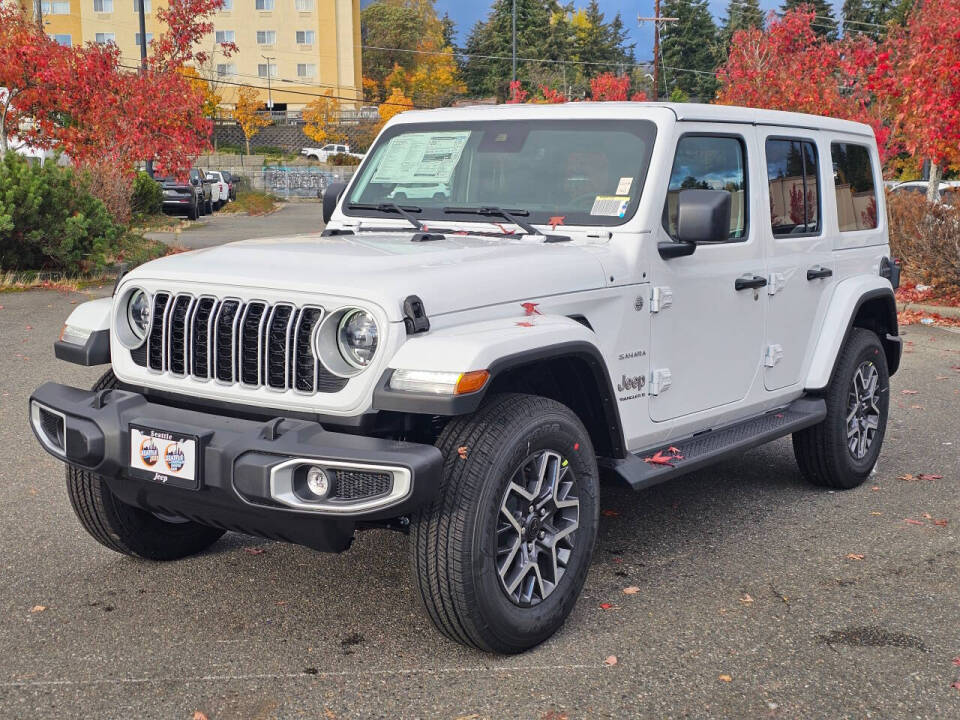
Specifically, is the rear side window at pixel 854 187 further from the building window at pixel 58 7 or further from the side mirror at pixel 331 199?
the building window at pixel 58 7

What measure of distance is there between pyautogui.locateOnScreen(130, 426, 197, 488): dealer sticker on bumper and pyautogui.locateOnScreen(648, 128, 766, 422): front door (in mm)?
1958

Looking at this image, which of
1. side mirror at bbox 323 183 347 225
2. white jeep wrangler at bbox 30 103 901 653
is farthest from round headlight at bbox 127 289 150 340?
side mirror at bbox 323 183 347 225

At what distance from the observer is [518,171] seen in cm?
505

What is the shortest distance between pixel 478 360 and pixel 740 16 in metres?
101

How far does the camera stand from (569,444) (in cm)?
404

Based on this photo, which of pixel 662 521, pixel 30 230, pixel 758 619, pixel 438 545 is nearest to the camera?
pixel 438 545

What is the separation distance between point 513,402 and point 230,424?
97 cm

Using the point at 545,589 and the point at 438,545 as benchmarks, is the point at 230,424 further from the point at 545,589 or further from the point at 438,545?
the point at 545,589

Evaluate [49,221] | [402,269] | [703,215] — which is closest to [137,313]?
[402,269]

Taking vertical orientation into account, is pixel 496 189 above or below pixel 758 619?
above

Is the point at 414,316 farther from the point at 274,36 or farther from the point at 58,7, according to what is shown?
the point at 58,7

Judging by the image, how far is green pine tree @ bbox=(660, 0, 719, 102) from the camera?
90.3 metres

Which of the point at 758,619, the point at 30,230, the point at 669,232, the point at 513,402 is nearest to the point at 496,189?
the point at 669,232

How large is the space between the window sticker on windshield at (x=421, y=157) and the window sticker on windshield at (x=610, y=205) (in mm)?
784
